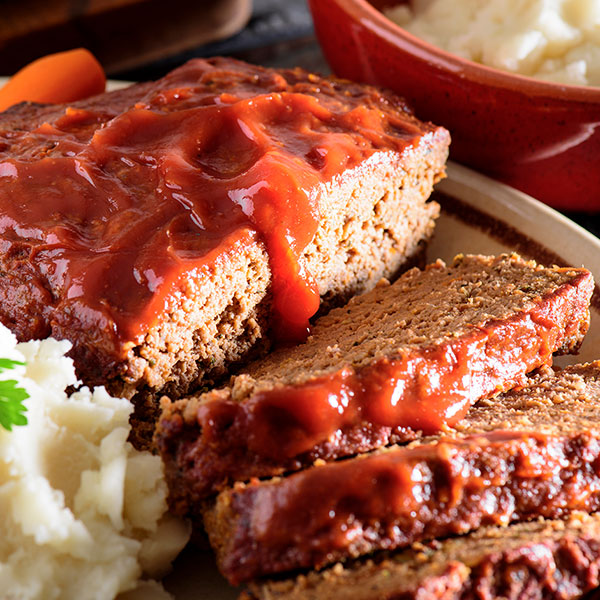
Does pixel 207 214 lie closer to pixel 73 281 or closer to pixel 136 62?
pixel 73 281

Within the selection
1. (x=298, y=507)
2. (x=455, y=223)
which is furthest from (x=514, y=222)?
(x=298, y=507)

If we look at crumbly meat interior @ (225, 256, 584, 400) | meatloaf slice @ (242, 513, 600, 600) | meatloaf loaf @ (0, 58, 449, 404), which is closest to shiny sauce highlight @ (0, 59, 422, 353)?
meatloaf loaf @ (0, 58, 449, 404)

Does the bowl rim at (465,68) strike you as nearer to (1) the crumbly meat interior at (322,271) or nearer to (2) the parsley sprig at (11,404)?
(1) the crumbly meat interior at (322,271)

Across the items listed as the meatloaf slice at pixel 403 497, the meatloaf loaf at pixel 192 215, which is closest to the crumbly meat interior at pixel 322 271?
the meatloaf loaf at pixel 192 215

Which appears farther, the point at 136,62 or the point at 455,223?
the point at 136,62

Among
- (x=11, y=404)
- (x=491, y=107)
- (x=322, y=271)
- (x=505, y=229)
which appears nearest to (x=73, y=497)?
(x=11, y=404)

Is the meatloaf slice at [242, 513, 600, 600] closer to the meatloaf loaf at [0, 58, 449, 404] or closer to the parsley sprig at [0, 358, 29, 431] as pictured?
the parsley sprig at [0, 358, 29, 431]
